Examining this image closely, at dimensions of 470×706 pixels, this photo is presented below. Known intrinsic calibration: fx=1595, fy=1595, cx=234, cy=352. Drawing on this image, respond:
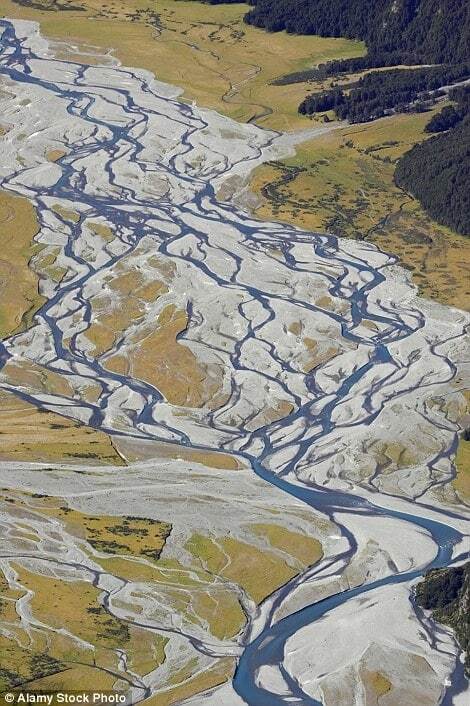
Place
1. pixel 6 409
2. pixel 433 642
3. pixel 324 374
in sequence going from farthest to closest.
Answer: pixel 324 374 → pixel 6 409 → pixel 433 642

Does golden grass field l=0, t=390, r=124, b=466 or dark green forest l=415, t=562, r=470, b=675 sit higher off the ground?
dark green forest l=415, t=562, r=470, b=675

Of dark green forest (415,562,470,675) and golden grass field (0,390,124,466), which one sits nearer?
dark green forest (415,562,470,675)

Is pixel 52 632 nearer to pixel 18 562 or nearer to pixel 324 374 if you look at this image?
pixel 18 562

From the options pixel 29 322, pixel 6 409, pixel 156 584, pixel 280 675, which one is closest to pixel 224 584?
pixel 156 584

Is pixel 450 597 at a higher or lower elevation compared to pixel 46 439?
higher

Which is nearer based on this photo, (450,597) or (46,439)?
(450,597)

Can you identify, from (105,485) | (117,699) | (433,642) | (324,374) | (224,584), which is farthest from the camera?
(324,374)

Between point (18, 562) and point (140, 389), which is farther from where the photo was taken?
point (140, 389)

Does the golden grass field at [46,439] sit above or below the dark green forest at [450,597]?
below

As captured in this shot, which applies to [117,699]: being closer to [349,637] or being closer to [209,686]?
[209,686]

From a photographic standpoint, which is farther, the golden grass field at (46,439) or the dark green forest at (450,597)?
the golden grass field at (46,439)
